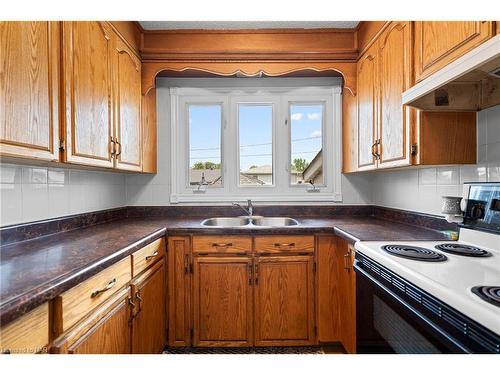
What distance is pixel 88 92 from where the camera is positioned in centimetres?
148

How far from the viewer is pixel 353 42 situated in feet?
7.29

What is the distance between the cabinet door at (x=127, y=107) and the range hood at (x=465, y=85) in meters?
1.65

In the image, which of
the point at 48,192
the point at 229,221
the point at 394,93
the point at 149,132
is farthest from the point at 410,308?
the point at 149,132

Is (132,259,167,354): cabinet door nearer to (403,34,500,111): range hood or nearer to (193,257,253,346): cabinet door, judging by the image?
(193,257,253,346): cabinet door

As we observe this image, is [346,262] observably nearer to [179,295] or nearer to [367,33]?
[179,295]

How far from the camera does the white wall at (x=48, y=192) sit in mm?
1313

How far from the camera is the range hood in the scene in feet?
2.95

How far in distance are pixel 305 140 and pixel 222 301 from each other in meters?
1.53

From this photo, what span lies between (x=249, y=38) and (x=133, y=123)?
3.57ft

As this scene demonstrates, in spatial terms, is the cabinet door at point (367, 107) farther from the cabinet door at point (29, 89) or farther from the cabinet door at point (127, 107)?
the cabinet door at point (29, 89)

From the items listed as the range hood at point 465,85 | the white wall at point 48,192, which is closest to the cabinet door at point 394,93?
the range hood at point 465,85

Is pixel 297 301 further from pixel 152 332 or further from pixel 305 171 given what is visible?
pixel 305 171

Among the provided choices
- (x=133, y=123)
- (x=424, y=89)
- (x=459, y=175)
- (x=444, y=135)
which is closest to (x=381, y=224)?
(x=459, y=175)

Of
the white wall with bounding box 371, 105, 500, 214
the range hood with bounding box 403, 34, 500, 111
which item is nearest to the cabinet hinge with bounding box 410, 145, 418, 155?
the range hood with bounding box 403, 34, 500, 111
